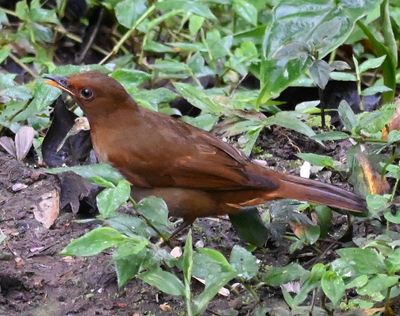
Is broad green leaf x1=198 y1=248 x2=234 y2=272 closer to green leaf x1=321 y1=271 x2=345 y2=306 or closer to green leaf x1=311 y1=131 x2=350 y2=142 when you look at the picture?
green leaf x1=321 y1=271 x2=345 y2=306

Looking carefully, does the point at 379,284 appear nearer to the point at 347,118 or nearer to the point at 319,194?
the point at 319,194

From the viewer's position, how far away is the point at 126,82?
510 cm

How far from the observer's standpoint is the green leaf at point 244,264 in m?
3.45

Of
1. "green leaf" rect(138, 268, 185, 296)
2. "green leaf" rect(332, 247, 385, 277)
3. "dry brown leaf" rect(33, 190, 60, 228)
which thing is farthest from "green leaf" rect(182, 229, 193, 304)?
"dry brown leaf" rect(33, 190, 60, 228)

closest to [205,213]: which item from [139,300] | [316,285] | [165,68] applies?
[139,300]

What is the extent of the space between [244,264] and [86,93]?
1292mm

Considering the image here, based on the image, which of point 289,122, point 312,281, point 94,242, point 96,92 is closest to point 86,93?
point 96,92

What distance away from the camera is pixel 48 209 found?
4.45 m

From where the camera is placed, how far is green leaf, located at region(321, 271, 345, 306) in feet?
10.4

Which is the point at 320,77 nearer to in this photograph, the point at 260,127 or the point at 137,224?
the point at 260,127

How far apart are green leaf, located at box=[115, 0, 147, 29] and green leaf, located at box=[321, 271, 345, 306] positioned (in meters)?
2.85

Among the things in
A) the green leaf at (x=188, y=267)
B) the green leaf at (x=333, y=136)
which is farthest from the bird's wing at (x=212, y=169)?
the green leaf at (x=188, y=267)

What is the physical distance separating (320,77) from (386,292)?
1.20 m

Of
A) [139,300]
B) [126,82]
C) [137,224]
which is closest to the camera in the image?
[137,224]
